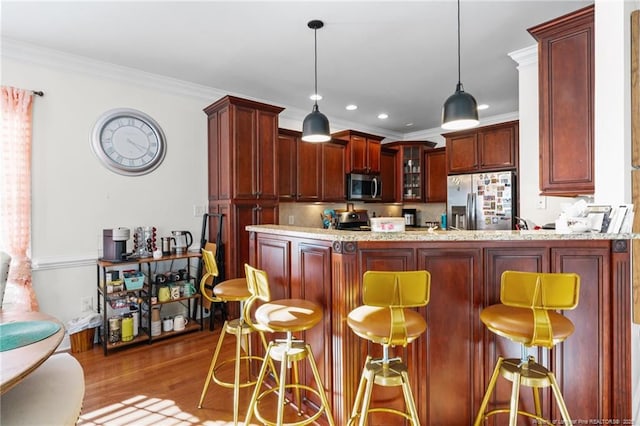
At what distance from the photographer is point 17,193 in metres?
2.95

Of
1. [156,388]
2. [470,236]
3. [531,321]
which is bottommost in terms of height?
[156,388]

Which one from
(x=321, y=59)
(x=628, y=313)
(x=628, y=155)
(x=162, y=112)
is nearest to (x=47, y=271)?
(x=162, y=112)

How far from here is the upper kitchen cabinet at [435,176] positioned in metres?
5.73

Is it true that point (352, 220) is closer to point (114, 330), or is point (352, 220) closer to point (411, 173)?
point (411, 173)

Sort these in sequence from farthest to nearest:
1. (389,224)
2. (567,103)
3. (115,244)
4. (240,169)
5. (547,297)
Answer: (240,169), (115,244), (567,103), (389,224), (547,297)

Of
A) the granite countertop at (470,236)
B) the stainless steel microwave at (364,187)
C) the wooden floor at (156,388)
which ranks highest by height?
the stainless steel microwave at (364,187)

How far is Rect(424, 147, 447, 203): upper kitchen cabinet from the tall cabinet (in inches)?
120

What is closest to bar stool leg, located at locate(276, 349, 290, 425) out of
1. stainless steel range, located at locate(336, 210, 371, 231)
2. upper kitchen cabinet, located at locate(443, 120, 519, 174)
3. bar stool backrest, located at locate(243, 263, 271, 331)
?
bar stool backrest, located at locate(243, 263, 271, 331)

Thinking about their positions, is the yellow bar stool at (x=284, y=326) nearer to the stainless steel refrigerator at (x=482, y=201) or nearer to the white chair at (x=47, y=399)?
the white chair at (x=47, y=399)

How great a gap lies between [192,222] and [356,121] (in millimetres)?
3230

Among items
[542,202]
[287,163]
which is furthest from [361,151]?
[542,202]

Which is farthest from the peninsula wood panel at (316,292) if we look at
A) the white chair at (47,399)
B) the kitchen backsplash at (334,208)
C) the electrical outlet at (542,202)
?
the kitchen backsplash at (334,208)

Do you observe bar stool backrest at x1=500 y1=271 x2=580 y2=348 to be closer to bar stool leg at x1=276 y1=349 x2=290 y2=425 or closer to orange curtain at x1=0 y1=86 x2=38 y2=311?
bar stool leg at x1=276 y1=349 x2=290 y2=425

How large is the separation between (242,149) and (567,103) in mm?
3013
